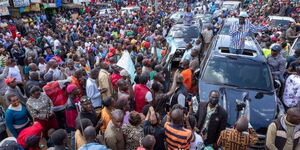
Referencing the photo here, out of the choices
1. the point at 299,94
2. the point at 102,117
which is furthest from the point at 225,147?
the point at 299,94

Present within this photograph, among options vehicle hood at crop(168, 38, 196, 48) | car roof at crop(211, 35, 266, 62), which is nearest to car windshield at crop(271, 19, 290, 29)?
vehicle hood at crop(168, 38, 196, 48)

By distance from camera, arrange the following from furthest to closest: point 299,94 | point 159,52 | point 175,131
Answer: point 159,52 < point 299,94 < point 175,131

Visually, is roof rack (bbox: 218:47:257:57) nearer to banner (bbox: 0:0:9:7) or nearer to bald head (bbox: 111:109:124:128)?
bald head (bbox: 111:109:124:128)

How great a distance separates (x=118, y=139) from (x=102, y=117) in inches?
31.9

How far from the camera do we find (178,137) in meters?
3.36

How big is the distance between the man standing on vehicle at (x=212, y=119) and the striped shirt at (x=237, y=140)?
53cm

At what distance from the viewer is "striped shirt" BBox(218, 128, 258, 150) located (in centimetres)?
352

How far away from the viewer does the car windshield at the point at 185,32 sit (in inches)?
459

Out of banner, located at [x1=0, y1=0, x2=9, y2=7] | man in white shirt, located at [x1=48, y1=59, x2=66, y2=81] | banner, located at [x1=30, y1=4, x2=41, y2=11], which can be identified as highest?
banner, located at [x1=0, y1=0, x2=9, y2=7]

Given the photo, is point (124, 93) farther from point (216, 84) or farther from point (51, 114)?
point (216, 84)

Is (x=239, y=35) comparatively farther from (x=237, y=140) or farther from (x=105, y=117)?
(x=105, y=117)

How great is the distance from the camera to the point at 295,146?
3.40m

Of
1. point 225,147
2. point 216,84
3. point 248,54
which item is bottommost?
point 225,147

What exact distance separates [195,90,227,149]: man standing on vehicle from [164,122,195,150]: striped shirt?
0.80 metres
